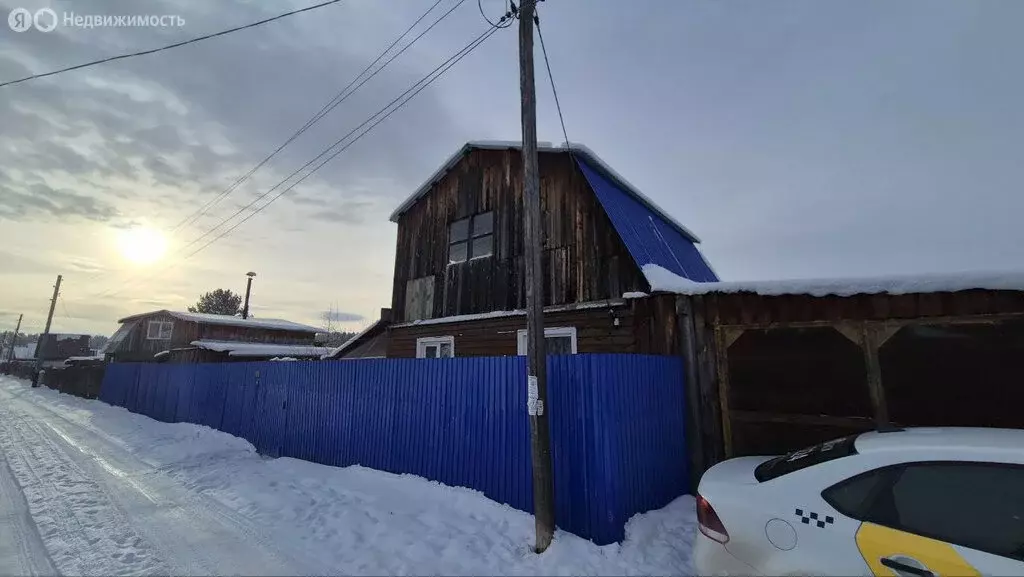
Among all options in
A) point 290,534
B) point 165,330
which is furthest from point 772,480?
point 165,330

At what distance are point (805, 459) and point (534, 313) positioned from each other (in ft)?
9.47

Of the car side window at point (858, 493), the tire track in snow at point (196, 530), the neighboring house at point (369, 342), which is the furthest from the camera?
the neighboring house at point (369, 342)

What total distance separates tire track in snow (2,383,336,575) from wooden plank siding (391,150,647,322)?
658 centimetres

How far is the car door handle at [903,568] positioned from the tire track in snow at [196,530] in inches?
185

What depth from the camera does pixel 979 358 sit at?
18.6 feet

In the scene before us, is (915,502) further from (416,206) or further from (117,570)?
(416,206)

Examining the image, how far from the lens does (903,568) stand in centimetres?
260

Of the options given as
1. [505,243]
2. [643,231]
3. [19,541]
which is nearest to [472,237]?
[505,243]

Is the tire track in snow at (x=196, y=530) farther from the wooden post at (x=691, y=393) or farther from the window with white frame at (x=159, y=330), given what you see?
the window with white frame at (x=159, y=330)

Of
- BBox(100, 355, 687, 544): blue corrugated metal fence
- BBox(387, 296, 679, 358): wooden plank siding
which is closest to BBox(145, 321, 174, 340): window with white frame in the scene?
BBox(100, 355, 687, 544): blue corrugated metal fence

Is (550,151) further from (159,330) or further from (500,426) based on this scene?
(159,330)

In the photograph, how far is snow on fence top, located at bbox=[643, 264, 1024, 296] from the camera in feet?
17.7

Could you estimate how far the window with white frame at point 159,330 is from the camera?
1288 inches

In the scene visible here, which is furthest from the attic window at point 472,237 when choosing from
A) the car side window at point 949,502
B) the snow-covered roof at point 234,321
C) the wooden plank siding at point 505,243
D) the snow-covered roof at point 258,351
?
the snow-covered roof at point 234,321
